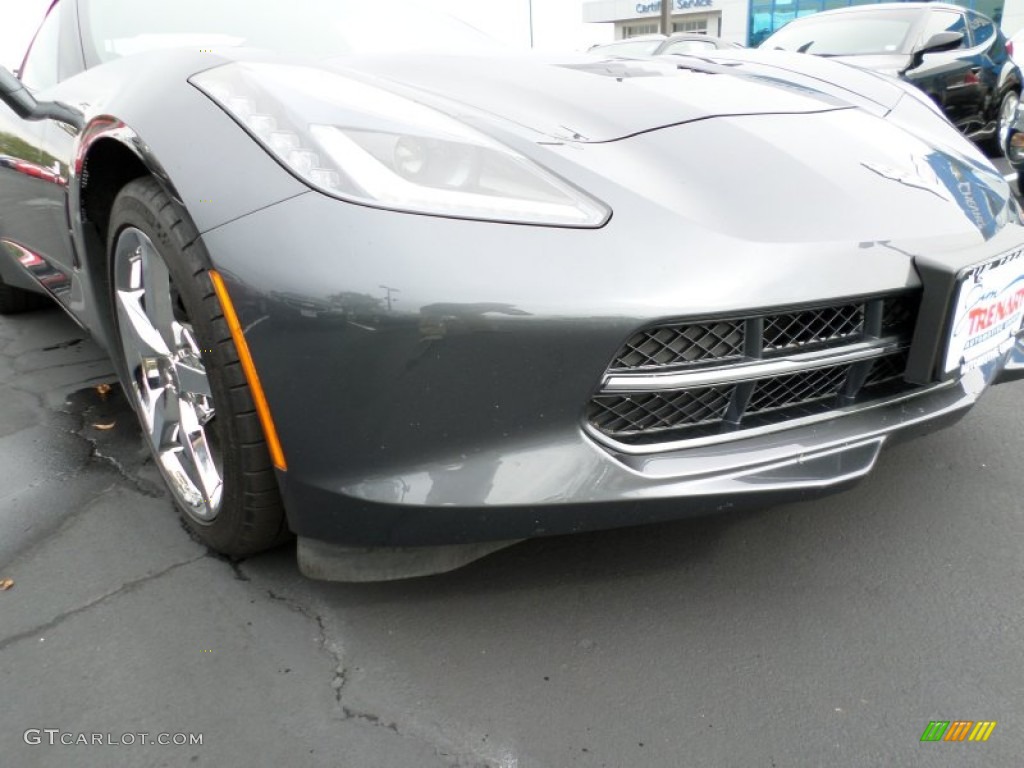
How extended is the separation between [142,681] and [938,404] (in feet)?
5.23

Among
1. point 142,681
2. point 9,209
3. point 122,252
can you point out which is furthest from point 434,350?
point 9,209

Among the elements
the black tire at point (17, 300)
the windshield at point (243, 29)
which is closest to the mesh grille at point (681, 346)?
the windshield at point (243, 29)

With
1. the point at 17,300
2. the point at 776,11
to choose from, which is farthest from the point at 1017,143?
the point at 776,11

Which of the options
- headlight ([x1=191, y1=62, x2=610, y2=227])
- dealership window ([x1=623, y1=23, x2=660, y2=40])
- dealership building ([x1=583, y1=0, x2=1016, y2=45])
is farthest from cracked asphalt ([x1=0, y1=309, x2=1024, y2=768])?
dealership window ([x1=623, y1=23, x2=660, y2=40])

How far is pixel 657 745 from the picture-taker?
1275 millimetres

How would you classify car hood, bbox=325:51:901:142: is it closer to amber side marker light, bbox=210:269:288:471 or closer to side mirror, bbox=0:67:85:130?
amber side marker light, bbox=210:269:288:471

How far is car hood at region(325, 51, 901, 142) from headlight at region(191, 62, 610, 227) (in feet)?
0.44

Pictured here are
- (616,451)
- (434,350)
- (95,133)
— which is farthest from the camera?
(95,133)

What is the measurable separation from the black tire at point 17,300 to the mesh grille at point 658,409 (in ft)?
10.5

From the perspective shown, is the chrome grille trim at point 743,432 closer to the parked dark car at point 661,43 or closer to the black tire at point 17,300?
the black tire at point 17,300

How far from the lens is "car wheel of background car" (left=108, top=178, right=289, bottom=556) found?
54.8 inches

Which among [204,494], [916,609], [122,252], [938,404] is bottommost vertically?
[916,609]

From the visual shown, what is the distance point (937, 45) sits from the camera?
208 inches

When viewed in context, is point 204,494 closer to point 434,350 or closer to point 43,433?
point 434,350
